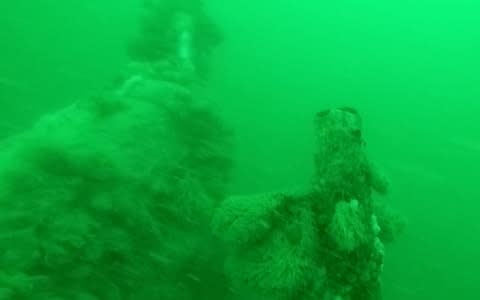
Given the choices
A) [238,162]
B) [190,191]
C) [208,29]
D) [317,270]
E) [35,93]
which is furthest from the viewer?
[208,29]

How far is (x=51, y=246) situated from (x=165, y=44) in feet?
21.0

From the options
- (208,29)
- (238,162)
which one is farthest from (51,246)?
(208,29)

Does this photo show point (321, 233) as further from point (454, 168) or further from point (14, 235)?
point (454, 168)

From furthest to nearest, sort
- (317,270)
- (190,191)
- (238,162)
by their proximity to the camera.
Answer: (238,162) → (190,191) → (317,270)

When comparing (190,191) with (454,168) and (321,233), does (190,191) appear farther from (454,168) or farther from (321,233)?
(454,168)

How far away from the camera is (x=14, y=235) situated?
3.86 m

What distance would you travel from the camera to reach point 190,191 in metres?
5.15

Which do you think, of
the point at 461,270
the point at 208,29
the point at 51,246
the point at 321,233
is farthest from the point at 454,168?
the point at 51,246

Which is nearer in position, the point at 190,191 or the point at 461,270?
the point at 190,191

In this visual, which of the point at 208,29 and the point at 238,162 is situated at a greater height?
the point at 208,29

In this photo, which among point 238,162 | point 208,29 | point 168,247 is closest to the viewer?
point 168,247

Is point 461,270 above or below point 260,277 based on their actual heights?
above

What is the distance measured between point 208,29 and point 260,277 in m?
8.21

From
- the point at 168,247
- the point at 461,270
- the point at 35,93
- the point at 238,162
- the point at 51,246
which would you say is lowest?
the point at 51,246
